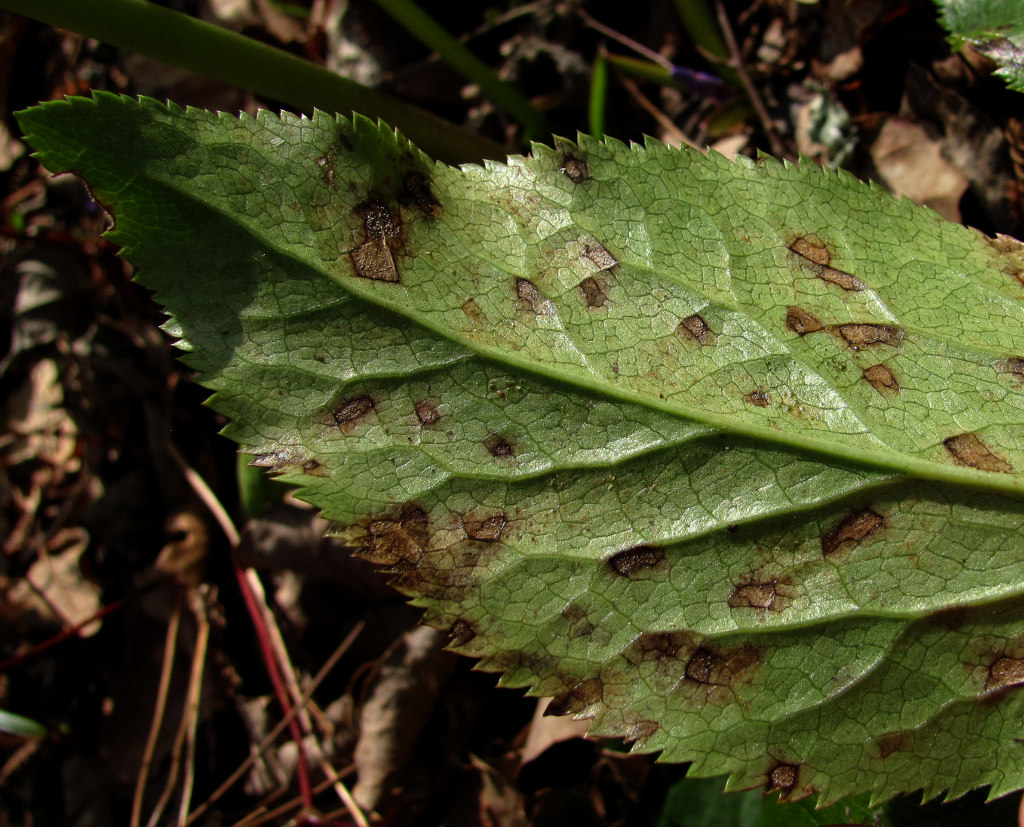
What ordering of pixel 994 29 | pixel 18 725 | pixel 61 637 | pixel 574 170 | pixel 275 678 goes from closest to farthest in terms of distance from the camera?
pixel 574 170 → pixel 994 29 → pixel 275 678 → pixel 18 725 → pixel 61 637

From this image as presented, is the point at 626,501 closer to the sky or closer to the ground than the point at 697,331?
closer to the ground

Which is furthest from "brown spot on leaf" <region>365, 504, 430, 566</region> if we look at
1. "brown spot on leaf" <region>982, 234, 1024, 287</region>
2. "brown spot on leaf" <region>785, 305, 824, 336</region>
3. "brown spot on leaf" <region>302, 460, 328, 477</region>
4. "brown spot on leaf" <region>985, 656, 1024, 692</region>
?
"brown spot on leaf" <region>982, 234, 1024, 287</region>

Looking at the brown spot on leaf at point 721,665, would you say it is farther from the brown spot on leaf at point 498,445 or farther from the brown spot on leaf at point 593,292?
the brown spot on leaf at point 593,292

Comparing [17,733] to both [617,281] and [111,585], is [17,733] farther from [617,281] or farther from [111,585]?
[617,281]

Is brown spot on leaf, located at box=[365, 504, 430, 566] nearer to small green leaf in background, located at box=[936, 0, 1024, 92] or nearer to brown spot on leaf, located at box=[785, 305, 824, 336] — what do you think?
brown spot on leaf, located at box=[785, 305, 824, 336]

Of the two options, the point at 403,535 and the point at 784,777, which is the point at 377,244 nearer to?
the point at 403,535

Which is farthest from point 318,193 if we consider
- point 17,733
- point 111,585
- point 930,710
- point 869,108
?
point 17,733

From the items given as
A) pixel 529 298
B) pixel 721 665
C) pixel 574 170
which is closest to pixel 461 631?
pixel 721 665

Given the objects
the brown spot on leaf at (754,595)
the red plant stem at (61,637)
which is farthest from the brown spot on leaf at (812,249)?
the red plant stem at (61,637)
